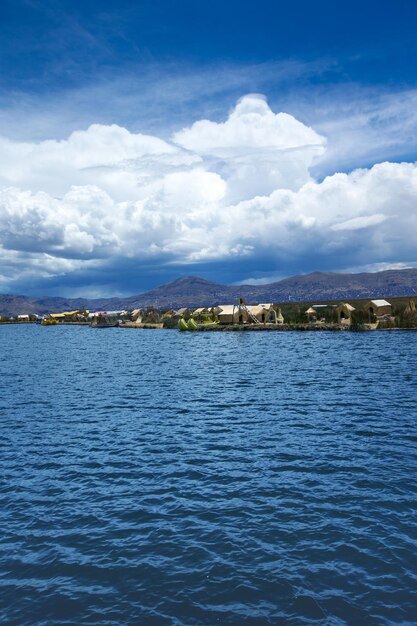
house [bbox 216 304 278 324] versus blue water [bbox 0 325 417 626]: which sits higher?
house [bbox 216 304 278 324]

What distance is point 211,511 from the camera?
1498 centimetres

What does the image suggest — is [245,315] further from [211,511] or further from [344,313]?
[211,511]

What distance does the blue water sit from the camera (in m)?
10.6

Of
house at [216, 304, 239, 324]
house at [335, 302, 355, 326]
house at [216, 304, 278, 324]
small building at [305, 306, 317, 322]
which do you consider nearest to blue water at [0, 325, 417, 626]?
house at [335, 302, 355, 326]

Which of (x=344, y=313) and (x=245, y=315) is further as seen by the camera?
(x=245, y=315)

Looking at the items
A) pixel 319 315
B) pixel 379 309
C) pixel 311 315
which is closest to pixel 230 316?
pixel 311 315

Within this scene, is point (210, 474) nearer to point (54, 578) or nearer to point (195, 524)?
point (195, 524)

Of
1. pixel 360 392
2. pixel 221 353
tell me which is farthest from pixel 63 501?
pixel 221 353

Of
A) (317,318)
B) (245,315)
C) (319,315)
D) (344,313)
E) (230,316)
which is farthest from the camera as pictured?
(319,315)

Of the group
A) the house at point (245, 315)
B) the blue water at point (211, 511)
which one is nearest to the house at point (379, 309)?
the house at point (245, 315)

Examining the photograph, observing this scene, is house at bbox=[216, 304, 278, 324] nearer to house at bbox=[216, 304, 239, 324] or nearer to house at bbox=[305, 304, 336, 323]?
house at bbox=[216, 304, 239, 324]

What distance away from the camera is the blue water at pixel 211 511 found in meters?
10.6

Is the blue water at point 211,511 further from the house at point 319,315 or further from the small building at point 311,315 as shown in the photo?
the small building at point 311,315

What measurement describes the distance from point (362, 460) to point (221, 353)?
49.0 meters
